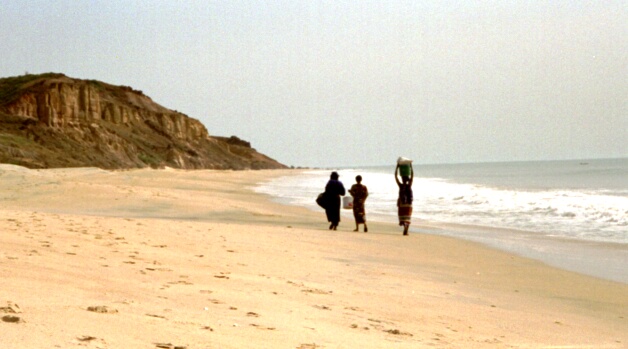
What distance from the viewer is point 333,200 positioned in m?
15.9

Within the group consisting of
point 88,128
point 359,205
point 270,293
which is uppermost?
point 88,128

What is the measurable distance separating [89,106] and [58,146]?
52.2 ft

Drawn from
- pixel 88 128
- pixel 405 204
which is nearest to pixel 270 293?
A: pixel 405 204

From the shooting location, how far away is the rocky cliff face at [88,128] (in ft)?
215

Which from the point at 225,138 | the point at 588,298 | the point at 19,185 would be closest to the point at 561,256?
the point at 588,298

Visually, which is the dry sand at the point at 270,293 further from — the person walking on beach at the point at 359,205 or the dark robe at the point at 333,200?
the dark robe at the point at 333,200

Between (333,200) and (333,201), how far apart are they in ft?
0.13

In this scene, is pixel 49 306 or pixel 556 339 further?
pixel 556 339

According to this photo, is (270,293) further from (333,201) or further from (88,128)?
(88,128)

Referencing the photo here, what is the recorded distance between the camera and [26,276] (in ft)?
18.4

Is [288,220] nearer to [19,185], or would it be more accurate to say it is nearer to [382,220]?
[382,220]

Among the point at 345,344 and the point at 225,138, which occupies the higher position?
the point at 225,138

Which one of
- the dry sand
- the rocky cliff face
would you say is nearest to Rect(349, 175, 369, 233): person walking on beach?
the dry sand

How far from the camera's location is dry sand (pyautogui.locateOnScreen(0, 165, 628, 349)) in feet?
14.6
